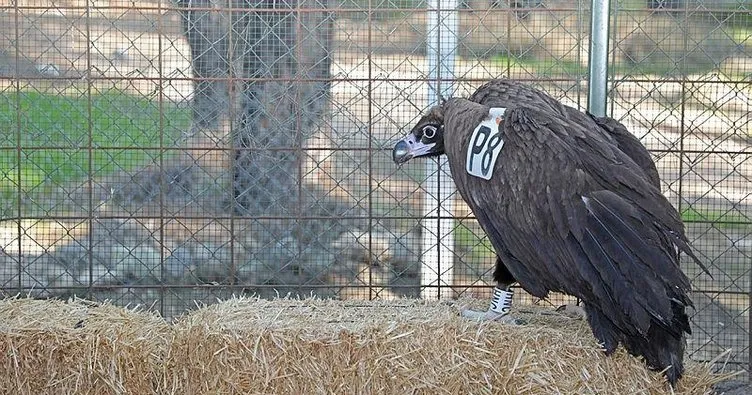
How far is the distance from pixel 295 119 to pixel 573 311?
255 centimetres

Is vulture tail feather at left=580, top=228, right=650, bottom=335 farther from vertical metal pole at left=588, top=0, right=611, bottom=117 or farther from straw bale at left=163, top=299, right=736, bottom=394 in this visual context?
vertical metal pole at left=588, top=0, right=611, bottom=117

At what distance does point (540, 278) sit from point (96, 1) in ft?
12.2

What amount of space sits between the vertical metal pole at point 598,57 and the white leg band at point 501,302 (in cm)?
150

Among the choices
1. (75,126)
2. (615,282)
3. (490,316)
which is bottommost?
(490,316)

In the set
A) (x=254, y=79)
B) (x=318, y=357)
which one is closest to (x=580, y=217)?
(x=318, y=357)

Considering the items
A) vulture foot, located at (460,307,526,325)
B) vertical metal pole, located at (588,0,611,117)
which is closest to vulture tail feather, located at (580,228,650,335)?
vulture foot, located at (460,307,526,325)

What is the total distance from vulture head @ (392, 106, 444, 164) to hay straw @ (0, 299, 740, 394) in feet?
3.32

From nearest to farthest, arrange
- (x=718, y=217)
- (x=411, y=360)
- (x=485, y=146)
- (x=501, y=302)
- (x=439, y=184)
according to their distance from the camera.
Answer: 1. (x=411, y=360)
2. (x=485, y=146)
3. (x=501, y=302)
4. (x=439, y=184)
5. (x=718, y=217)

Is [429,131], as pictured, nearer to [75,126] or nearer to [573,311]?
[573,311]

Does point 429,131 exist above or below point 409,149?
above

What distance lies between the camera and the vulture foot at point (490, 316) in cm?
591

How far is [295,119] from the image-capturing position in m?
7.70

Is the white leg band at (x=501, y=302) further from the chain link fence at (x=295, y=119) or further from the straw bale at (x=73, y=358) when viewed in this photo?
the straw bale at (x=73, y=358)

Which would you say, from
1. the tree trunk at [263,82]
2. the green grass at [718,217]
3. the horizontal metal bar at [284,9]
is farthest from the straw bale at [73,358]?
the green grass at [718,217]
